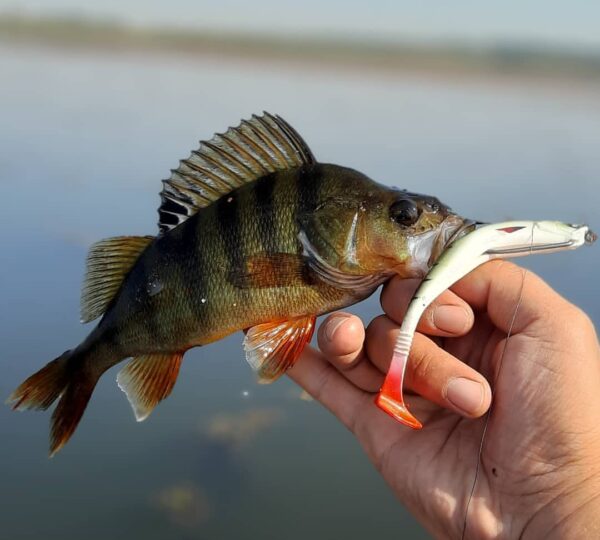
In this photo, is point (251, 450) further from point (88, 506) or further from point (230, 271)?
point (230, 271)

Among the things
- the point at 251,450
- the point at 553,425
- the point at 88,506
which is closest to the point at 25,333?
the point at 88,506

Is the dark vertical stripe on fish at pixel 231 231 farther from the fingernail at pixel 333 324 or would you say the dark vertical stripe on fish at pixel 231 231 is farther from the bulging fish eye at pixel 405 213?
the bulging fish eye at pixel 405 213

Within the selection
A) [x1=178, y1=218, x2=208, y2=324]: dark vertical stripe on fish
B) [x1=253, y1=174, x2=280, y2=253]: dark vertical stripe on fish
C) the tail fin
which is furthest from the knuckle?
the tail fin

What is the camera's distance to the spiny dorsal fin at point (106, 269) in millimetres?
2037

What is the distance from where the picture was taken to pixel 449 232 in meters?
1.75

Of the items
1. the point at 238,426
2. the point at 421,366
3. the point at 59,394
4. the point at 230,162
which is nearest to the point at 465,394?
the point at 421,366

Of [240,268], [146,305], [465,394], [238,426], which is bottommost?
[238,426]

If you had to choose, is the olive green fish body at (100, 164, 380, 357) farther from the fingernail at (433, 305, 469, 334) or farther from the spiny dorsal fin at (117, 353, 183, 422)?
the fingernail at (433, 305, 469, 334)

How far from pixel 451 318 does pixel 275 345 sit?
0.46 meters

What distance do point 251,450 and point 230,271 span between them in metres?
1.87

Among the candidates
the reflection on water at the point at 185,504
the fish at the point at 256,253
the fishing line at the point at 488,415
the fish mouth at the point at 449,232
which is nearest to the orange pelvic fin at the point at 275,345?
the fish at the point at 256,253

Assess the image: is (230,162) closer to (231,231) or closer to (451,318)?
(231,231)

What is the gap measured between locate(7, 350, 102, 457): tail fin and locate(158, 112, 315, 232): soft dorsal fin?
0.55m

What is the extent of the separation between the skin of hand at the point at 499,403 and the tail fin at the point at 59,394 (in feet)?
2.60
